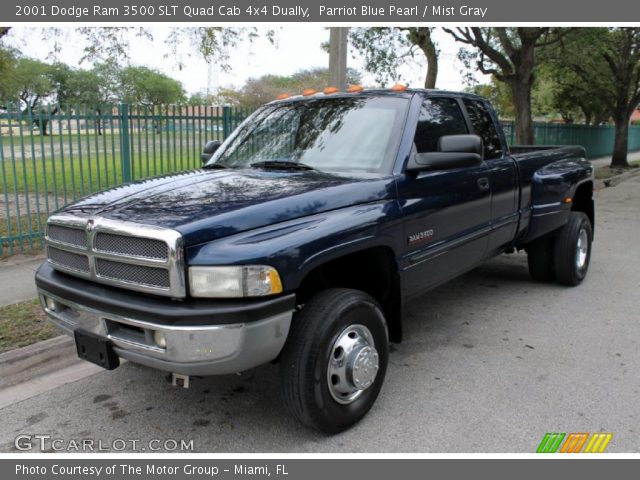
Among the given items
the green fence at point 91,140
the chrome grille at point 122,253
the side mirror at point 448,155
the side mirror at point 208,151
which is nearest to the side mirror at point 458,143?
the side mirror at point 448,155

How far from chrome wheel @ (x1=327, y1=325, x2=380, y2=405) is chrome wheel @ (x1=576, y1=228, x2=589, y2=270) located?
12.8 ft

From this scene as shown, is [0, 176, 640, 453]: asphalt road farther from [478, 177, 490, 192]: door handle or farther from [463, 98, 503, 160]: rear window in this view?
[463, 98, 503, 160]: rear window

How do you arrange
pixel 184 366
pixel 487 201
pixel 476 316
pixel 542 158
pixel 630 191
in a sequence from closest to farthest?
pixel 184 366 < pixel 487 201 < pixel 476 316 < pixel 542 158 < pixel 630 191

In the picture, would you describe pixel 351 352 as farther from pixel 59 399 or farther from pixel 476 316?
pixel 476 316

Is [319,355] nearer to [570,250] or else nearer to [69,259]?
[69,259]

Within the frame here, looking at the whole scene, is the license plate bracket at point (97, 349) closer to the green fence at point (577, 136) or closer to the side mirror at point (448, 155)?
the side mirror at point (448, 155)

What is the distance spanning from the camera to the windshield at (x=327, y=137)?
384 cm

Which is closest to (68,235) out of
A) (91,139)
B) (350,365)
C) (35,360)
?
(35,360)

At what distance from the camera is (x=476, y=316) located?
17.4ft

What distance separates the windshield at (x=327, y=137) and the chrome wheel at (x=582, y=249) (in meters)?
3.31

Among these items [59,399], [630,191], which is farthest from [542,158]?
[630,191]

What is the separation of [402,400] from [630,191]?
47.4 feet

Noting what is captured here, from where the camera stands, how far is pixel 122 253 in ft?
9.45

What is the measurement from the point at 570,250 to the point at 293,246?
13.5ft
